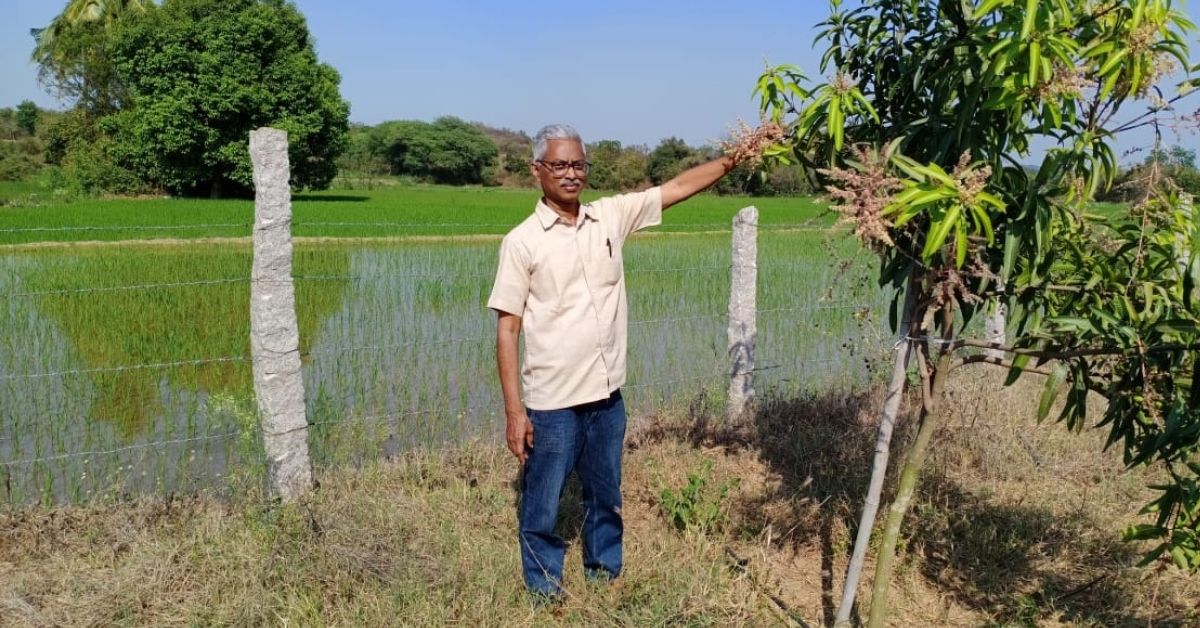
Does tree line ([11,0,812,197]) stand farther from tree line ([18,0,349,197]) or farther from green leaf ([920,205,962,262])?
green leaf ([920,205,962,262])

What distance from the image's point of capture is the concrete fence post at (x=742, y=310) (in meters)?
4.93

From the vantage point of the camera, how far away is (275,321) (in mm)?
3707

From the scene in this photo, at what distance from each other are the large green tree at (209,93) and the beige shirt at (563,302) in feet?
78.0

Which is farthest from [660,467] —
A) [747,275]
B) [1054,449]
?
[1054,449]

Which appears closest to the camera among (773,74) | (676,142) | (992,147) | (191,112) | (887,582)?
(992,147)

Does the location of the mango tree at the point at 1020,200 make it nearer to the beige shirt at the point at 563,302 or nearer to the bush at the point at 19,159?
the beige shirt at the point at 563,302

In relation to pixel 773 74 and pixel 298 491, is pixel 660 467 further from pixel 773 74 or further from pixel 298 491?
pixel 773 74

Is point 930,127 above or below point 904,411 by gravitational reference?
above

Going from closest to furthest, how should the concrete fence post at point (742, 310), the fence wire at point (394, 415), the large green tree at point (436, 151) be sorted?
the fence wire at point (394, 415) < the concrete fence post at point (742, 310) < the large green tree at point (436, 151)

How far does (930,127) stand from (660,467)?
2.30m

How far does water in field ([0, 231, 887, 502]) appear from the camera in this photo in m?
4.30

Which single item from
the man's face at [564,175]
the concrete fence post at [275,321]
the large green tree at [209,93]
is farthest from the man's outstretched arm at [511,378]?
the large green tree at [209,93]

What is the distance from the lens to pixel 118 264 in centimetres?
874

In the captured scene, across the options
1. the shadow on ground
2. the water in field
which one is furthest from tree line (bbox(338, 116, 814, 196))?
the shadow on ground
